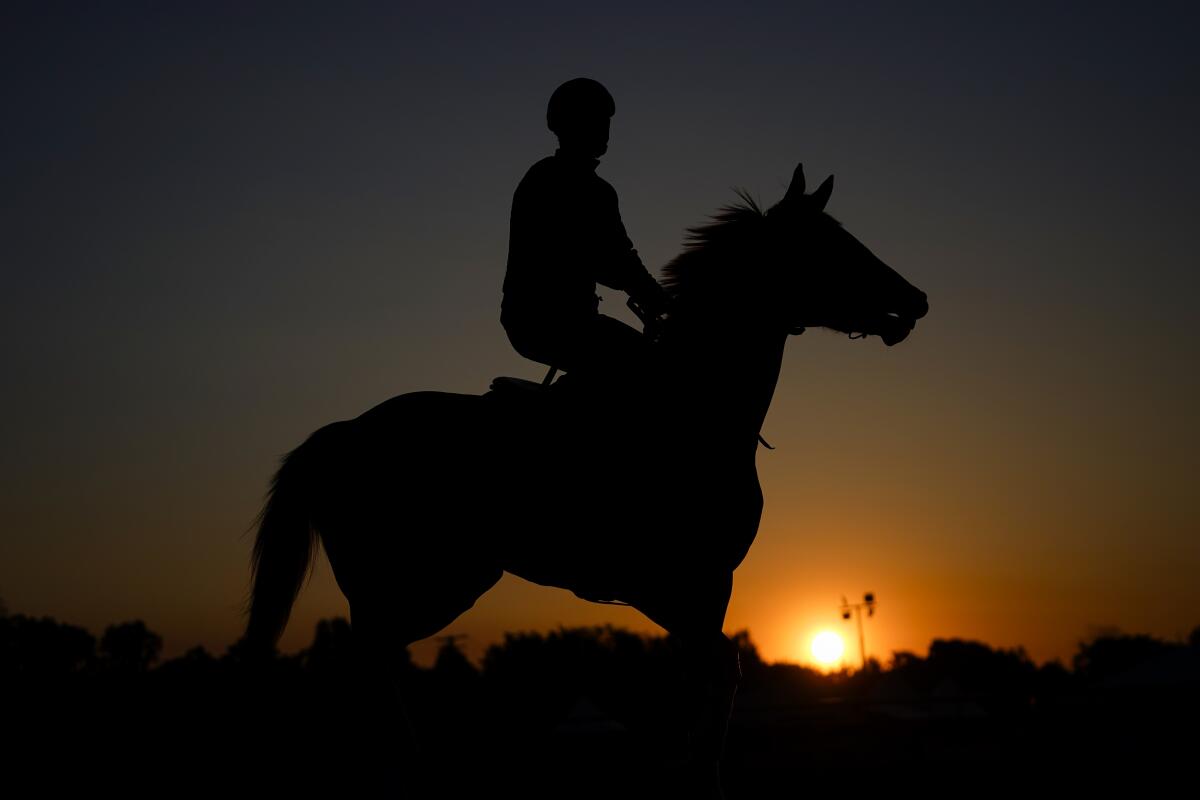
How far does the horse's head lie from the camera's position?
216 inches

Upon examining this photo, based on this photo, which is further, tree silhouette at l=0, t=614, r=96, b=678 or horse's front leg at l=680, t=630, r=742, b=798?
tree silhouette at l=0, t=614, r=96, b=678

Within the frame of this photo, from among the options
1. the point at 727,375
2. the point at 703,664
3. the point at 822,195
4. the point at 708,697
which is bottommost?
the point at 708,697

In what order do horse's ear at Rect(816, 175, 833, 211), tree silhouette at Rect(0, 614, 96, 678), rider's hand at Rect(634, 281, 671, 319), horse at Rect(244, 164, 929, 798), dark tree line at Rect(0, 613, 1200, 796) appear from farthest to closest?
tree silhouette at Rect(0, 614, 96, 678) → dark tree line at Rect(0, 613, 1200, 796) → rider's hand at Rect(634, 281, 671, 319) → horse's ear at Rect(816, 175, 833, 211) → horse at Rect(244, 164, 929, 798)

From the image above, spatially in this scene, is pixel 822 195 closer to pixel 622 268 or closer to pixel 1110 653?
pixel 622 268

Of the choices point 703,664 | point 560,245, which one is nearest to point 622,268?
point 560,245

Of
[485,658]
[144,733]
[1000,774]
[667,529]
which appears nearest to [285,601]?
[667,529]

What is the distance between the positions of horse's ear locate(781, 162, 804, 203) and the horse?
1cm

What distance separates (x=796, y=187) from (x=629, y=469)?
1710 mm

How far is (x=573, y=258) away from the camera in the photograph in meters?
5.57

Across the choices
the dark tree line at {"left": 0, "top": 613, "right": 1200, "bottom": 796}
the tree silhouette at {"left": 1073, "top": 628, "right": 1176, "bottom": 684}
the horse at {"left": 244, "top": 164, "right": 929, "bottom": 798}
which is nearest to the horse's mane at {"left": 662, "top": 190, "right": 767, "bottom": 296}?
the horse at {"left": 244, "top": 164, "right": 929, "bottom": 798}

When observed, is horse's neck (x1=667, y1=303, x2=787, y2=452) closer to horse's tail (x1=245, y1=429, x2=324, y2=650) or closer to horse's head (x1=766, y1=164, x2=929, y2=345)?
horse's head (x1=766, y1=164, x2=929, y2=345)

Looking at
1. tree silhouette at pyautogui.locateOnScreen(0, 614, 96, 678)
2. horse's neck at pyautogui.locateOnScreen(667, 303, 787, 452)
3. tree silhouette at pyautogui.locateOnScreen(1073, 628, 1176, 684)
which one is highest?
tree silhouette at pyautogui.locateOnScreen(1073, 628, 1176, 684)

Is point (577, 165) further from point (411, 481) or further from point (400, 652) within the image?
point (400, 652)

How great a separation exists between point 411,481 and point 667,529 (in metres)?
1.44
